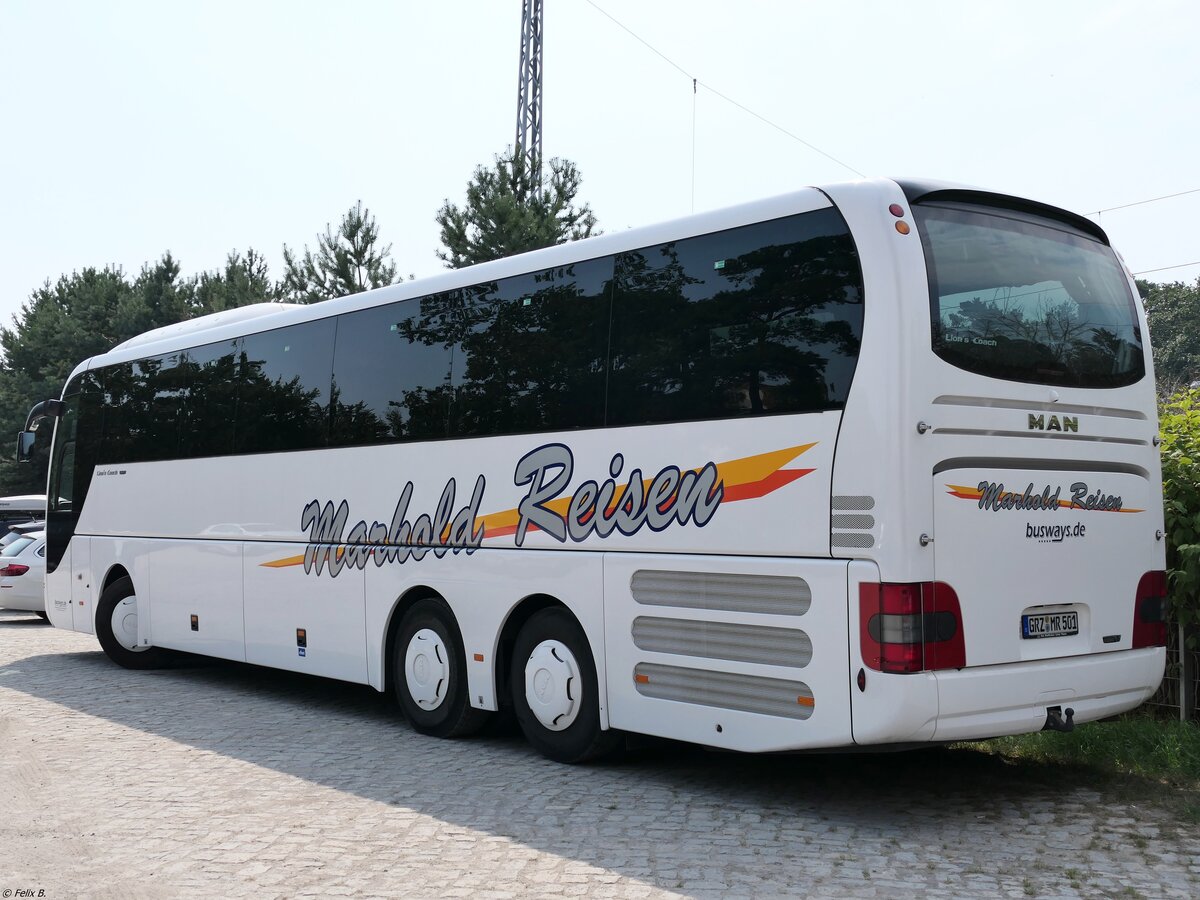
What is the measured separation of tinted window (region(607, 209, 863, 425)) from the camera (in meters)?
7.16

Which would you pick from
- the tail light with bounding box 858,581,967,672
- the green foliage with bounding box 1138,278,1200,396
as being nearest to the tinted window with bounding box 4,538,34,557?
the tail light with bounding box 858,581,967,672

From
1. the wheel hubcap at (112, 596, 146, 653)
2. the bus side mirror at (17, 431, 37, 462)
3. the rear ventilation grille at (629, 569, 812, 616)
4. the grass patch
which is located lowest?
the grass patch

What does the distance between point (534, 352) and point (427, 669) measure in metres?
2.78

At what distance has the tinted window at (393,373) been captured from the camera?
1030cm

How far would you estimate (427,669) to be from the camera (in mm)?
10258

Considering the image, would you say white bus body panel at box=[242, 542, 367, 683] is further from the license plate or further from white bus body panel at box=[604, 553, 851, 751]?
the license plate

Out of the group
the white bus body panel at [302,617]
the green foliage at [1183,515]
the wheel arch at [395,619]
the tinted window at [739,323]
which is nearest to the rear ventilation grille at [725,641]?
the tinted window at [739,323]

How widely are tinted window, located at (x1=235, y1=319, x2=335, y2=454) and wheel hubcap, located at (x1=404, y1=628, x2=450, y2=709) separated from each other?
2.29m

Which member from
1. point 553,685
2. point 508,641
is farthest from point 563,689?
point 508,641

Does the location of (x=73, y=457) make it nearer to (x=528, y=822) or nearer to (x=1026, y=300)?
(x=528, y=822)

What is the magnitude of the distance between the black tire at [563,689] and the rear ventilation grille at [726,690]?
0.62 meters

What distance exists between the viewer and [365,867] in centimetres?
641

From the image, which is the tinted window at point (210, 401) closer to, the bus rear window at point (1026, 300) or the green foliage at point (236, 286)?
the bus rear window at point (1026, 300)

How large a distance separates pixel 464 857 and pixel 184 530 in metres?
8.08
